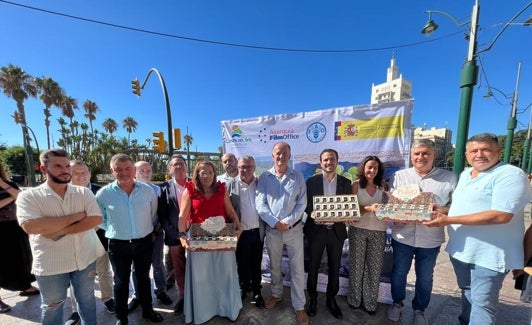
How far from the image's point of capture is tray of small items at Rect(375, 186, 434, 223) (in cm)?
227

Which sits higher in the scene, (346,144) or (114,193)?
(346,144)

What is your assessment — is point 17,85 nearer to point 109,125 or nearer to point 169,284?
point 109,125

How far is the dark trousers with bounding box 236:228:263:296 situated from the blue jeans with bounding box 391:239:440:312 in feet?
5.87

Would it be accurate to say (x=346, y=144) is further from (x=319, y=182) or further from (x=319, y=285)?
(x=319, y=285)

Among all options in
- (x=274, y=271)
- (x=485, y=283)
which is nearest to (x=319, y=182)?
(x=274, y=271)

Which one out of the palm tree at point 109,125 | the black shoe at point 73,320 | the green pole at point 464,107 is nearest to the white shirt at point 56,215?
the black shoe at point 73,320

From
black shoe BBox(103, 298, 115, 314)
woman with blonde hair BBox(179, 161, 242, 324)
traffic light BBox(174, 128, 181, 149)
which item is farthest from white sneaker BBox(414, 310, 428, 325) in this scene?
traffic light BBox(174, 128, 181, 149)

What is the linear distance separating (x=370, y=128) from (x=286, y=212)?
1952mm

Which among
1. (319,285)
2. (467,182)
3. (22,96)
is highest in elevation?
(22,96)

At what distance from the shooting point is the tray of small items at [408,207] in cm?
227

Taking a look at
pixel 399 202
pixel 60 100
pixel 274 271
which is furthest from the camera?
pixel 60 100

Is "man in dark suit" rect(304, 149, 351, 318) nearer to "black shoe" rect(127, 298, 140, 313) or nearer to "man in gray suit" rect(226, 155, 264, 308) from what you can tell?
"man in gray suit" rect(226, 155, 264, 308)

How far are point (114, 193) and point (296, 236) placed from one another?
Result: 227 cm

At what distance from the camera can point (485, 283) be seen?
6.82 ft
